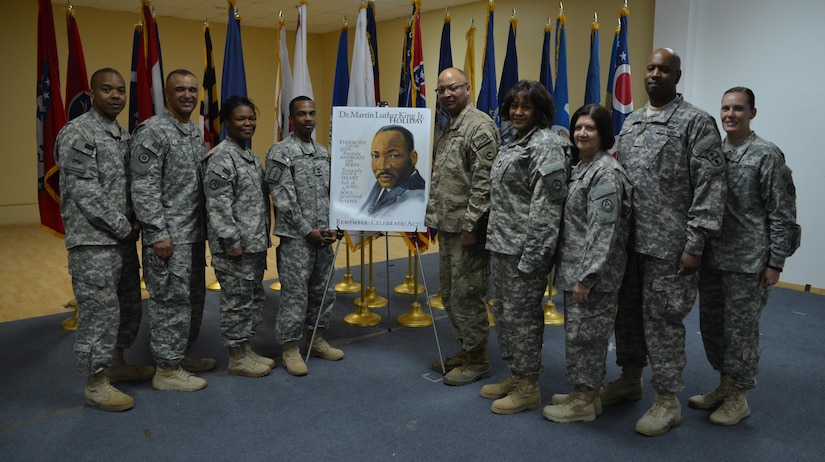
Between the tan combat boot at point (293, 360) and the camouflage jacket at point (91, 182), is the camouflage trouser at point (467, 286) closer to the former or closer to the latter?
the tan combat boot at point (293, 360)

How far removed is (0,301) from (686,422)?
5.00 m

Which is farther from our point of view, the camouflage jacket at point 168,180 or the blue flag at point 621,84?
the blue flag at point 621,84

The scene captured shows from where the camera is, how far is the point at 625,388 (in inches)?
112

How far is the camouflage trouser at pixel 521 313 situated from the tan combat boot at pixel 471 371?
409mm

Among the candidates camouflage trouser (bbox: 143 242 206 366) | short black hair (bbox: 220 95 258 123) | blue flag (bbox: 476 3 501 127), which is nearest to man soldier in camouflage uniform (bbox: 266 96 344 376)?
short black hair (bbox: 220 95 258 123)

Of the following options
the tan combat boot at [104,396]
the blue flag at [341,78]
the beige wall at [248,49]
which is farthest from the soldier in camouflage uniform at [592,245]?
the beige wall at [248,49]

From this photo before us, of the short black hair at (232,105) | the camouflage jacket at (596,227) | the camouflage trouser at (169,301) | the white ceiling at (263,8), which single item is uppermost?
the white ceiling at (263,8)

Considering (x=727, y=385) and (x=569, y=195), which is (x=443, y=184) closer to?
(x=569, y=195)

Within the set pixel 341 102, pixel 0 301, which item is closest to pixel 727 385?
pixel 341 102

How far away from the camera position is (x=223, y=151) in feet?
9.93

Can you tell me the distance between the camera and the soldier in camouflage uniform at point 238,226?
298 cm

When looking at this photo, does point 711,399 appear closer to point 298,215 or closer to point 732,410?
point 732,410

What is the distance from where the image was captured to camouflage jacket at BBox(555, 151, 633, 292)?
2320 mm

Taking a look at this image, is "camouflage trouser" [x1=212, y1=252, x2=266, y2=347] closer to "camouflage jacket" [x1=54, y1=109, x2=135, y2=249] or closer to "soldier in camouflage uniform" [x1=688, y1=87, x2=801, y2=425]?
"camouflage jacket" [x1=54, y1=109, x2=135, y2=249]
